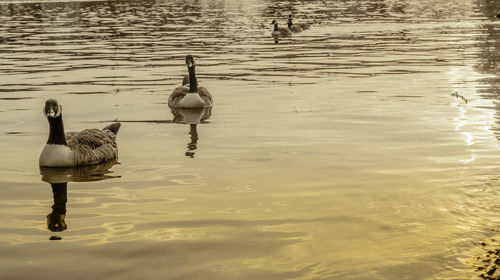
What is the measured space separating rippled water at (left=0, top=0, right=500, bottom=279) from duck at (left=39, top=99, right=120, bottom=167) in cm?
36

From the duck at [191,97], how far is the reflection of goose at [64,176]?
6795mm

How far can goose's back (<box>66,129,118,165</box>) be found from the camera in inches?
604

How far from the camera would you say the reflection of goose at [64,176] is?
12883 millimetres

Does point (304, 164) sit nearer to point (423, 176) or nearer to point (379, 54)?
point (423, 176)

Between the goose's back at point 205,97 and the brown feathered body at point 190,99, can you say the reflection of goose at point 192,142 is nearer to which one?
the brown feathered body at point 190,99

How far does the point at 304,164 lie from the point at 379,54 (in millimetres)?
23584

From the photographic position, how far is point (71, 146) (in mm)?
15492

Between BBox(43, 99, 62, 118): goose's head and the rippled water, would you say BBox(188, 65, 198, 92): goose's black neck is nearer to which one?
the rippled water

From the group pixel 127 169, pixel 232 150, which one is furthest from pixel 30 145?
pixel 232 150

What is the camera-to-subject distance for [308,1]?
114 metres

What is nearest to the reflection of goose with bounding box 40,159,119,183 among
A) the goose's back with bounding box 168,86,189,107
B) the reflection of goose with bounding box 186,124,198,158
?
the reflection of goose with bounding box 186,124,198,158

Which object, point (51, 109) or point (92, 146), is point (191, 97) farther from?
point (51, 109)

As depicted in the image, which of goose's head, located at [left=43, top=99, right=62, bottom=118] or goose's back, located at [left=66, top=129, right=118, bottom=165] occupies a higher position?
goose's head, located at [left=43, top=99, right=62, bottom=118]

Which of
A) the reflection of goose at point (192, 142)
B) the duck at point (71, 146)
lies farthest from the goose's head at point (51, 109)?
the reflection of goose at point (192, 142)
